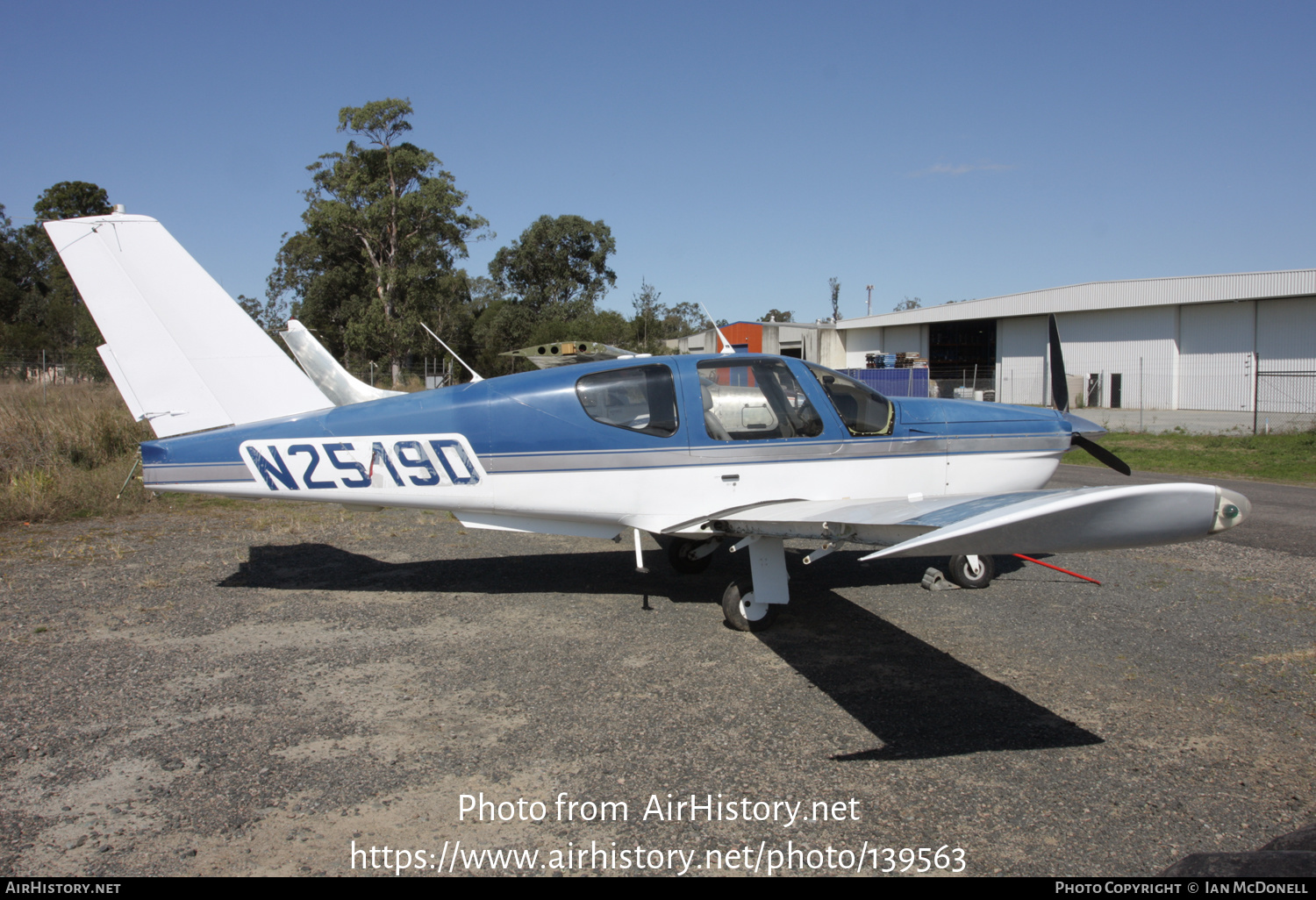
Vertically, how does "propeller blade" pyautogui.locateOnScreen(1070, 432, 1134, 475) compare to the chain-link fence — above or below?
below

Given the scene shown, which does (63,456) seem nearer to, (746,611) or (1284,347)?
(746,611)

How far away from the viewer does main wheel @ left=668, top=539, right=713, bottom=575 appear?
22.7 ft

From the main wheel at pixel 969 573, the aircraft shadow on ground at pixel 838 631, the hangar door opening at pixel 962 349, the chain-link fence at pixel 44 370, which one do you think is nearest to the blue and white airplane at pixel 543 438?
the aircraft shadow on ground at pixel 838 631

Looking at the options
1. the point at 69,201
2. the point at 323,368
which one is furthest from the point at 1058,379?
the point at 69,201

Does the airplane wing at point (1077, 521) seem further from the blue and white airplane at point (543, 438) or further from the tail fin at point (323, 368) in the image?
the tail fin at point (323, 368)

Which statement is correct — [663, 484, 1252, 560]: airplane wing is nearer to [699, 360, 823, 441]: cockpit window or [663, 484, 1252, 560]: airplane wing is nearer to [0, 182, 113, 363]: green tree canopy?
[699, 360, 823, 441]: cockpit window

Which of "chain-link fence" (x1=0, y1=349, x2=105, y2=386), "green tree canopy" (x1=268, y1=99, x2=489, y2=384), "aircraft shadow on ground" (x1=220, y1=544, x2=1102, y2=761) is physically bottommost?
"aircraft shadow on ground" (x1=220, y1=544, x2=1102, y2=761)

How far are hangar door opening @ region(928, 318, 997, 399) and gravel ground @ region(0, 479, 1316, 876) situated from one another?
3971 cm

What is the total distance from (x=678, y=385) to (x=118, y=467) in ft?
34.4

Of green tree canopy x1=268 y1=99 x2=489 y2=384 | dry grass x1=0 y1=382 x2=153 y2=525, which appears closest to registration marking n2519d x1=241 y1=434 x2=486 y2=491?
dry grass x1=0 y1=382 x2=153 y2=525

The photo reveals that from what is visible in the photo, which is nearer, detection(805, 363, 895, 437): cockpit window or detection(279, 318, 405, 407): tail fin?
detection(805, 363, 895, 437): cockpit window

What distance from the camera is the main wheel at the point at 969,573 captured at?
6.45 m

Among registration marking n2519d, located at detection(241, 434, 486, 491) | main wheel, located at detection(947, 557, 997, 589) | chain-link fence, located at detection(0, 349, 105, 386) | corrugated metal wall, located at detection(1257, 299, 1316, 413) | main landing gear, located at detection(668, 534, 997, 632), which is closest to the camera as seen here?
main landing gear, located at detection(668, 534, 997, 632)

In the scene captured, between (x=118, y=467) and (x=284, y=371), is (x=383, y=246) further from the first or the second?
(x=284, y=371)
